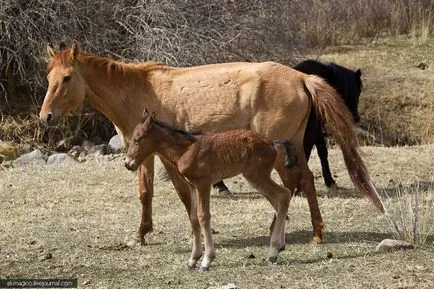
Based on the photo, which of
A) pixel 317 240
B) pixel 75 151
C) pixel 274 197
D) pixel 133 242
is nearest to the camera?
pixel 274 197

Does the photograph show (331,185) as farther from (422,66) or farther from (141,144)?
(422,66)

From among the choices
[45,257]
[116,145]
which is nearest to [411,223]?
[45,257]

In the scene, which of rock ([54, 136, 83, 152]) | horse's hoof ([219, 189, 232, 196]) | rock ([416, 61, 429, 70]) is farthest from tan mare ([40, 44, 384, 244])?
rock ([416, 61, 429, 70])

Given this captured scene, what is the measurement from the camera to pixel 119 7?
15.7 m

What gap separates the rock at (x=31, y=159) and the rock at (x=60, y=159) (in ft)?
0.39

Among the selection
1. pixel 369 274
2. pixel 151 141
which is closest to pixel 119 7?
pixel 151 141

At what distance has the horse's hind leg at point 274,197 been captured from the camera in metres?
7.01

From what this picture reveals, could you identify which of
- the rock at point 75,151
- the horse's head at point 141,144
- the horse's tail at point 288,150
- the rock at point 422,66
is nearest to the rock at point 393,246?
the horse's tail at point 288,150

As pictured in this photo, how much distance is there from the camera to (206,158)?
691 centimetres

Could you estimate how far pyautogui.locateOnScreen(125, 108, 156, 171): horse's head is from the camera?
6.95 metres

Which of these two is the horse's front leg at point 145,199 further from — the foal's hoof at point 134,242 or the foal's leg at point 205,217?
the foal's leg at point 205,217

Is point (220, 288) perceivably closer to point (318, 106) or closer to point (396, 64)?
point (318, 106)

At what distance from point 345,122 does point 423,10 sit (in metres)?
16.2

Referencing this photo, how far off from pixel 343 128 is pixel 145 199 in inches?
80.2
